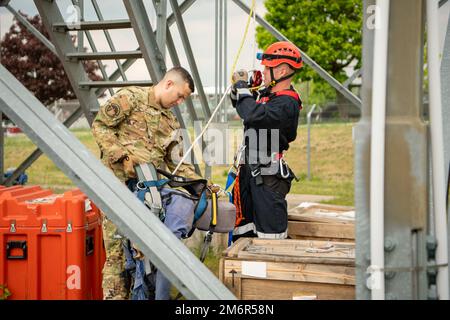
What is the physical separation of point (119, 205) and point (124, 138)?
5.88 ft

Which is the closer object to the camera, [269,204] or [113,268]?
[113,268]

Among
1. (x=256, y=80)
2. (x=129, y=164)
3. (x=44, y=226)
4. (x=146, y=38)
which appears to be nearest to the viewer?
(x=129, y=164)

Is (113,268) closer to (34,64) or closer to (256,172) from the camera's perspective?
(256,172)

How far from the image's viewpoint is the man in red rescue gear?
512 cm

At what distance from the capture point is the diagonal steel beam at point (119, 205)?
8.95ft

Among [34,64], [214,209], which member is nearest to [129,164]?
[214,209]

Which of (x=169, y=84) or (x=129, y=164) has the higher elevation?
(x=169, y=84)

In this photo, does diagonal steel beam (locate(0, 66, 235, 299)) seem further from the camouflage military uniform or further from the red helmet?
the red helmet

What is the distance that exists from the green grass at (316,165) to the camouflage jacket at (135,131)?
8584 millimetres

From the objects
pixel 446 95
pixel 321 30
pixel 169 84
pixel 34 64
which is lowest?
pixel 446 95

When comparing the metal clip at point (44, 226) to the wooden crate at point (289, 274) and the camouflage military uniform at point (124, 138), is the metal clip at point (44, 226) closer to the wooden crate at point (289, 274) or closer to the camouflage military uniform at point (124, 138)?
the camouflage military uniform at point (124, 138)

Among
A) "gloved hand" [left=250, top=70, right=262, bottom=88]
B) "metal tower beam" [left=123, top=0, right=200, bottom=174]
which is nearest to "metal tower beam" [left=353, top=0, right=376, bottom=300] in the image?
"gloved hand" [left=250, top=70, right=262, bottom=88]

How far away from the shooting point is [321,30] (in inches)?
1303

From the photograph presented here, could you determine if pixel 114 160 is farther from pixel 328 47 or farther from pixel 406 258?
pixel 328 47
